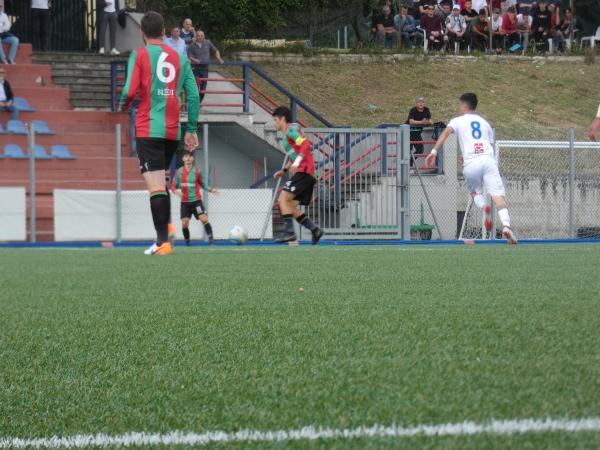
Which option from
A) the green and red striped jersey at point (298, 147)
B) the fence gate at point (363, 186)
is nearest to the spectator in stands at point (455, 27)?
the fence gate at point (363, 186)

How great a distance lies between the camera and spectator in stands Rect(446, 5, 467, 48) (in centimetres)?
3531

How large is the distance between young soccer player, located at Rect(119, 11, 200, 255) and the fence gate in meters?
10.2

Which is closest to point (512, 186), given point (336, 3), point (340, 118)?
point (340, 118)

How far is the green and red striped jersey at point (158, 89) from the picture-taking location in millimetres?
10898

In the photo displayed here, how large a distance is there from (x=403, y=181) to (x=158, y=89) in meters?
11.3

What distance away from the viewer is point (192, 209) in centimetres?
1872

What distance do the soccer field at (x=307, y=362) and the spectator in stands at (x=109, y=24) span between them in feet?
68.3

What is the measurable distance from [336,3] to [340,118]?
6537 millimetres

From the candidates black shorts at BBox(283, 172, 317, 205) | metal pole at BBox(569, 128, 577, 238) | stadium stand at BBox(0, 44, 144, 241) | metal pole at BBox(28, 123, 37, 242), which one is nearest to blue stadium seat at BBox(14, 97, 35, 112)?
stadium stand at BBox(0, 44, 144, 241)

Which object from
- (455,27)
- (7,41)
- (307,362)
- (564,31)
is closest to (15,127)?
(7,41)

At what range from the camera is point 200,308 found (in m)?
5.83

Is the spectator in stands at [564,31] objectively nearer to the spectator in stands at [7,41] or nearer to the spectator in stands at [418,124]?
the spectator in stands at [418,124]

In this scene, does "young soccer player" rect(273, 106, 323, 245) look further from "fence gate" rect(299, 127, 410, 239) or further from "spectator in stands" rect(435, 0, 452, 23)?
"spectator in stands" rect(435, 0, 452, 23)

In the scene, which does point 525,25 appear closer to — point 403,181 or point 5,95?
point 403,181
